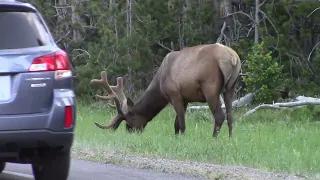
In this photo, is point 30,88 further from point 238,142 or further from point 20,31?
point 238,142

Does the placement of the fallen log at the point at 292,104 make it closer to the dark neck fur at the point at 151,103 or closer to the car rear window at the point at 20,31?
the dark neck fur at the point at 151,103

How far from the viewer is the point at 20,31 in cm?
820

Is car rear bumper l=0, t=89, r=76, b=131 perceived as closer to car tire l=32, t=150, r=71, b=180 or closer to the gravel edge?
car tire l=32, t=150, r=71, b=180

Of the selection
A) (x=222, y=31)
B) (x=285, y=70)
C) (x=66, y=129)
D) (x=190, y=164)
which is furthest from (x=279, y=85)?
Result: (x=66, y=129)

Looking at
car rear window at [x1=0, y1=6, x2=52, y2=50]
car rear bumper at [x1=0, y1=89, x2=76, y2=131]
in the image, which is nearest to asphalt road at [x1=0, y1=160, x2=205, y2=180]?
car rear bumper at [x1=0, y1=89, x2=76, y2=131]

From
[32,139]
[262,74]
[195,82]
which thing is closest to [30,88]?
[32,139]

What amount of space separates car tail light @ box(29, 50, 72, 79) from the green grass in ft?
10.8

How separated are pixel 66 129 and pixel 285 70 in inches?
647

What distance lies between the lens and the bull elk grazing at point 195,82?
15.5 m

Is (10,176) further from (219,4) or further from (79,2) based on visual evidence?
(79,2)

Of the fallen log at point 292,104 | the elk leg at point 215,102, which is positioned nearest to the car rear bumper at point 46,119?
the elk leg at point 215,102

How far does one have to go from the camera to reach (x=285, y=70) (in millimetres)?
23812

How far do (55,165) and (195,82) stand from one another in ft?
24.6

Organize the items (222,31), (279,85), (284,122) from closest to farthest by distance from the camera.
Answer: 1. (284,122)
2. (279,85)
3. (222,31)
